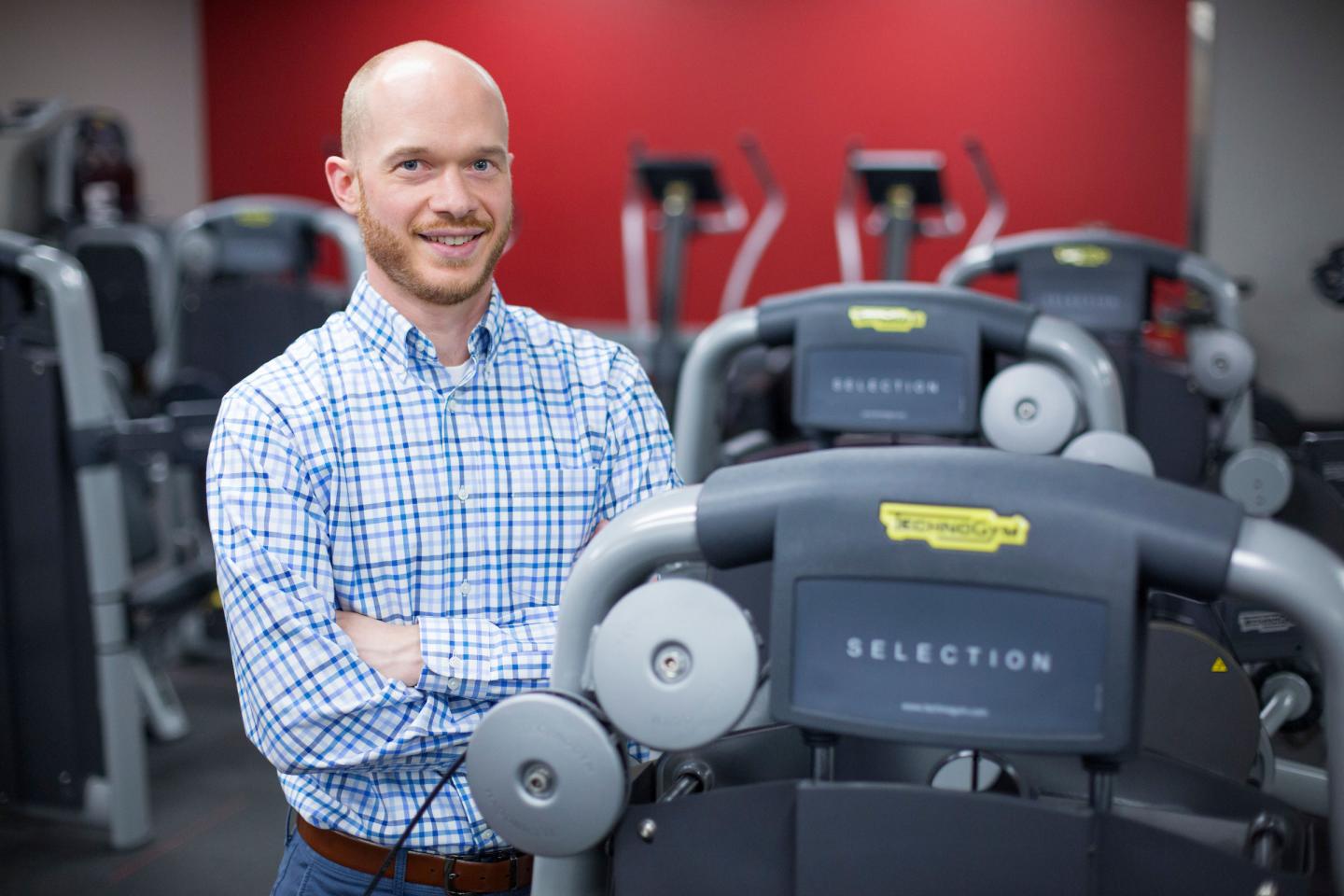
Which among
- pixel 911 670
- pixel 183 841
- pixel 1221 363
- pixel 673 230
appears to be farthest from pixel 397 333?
pixel 673 230

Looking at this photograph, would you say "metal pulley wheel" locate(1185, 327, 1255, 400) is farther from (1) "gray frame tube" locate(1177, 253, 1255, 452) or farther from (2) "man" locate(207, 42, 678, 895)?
(2) "man" locate(207, 42, 678, 895)

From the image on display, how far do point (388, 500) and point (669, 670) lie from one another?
0.65m

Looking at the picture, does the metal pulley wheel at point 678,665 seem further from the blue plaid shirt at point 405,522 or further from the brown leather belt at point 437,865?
the brown leather belt at point 437,865

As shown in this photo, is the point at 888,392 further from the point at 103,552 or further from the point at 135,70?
the point at 135,70

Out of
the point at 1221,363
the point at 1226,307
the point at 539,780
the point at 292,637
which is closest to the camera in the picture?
the point at 539,780

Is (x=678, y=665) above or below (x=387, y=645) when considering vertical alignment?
above

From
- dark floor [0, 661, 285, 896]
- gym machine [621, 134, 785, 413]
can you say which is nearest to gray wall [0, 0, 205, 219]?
gym machine [621, 134, 785, 413]

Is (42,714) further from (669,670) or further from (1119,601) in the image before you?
(1119,601)

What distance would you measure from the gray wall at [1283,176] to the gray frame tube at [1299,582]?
498 centimetres

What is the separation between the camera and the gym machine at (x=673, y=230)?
22.4 ft

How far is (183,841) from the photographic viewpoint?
3.04 m

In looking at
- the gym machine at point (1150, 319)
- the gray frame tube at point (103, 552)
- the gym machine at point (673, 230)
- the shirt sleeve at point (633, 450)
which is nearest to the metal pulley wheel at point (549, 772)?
the shirt sleeve at point (633, 450)

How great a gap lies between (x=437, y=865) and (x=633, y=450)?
49 centimetres

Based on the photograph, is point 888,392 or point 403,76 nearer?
point 403,76
